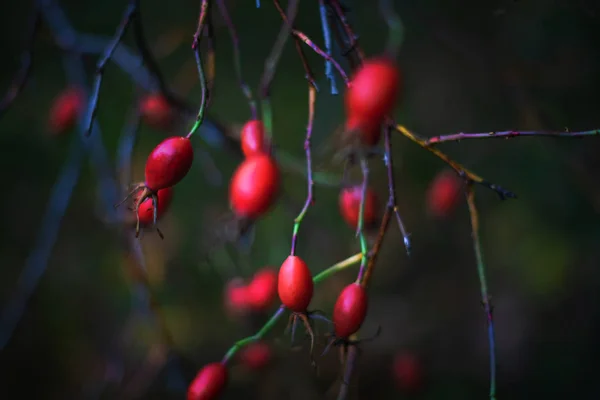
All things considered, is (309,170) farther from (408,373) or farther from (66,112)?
(408,373)

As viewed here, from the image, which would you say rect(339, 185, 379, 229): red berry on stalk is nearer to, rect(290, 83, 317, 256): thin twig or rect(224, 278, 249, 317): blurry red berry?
rect(290, 83, 317, 256): thin twig

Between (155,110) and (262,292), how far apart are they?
558 millimetres

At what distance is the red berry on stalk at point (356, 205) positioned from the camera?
34.9 inches

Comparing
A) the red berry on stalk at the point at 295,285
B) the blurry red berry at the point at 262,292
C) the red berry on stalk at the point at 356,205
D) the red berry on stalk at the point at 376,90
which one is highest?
the red berry on stalk at the point at 376,90

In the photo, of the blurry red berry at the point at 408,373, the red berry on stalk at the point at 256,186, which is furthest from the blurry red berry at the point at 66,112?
the blurry red berry at the point at 408,373

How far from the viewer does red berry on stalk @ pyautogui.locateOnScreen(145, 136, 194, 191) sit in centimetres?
63

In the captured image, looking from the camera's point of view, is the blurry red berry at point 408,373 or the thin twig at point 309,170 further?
the blurry red berry at point 408,373

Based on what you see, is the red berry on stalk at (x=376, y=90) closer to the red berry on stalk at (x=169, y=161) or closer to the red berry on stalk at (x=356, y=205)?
the red berry on stalk at (x=169, y=161)

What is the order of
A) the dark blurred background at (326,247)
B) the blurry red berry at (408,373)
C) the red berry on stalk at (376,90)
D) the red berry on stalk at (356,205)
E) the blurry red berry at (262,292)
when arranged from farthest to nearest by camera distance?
1. the dark blurred background at (326,247)
2. the blurry red berry at (408,373)
3. the blurry red berry at (262,292)
4. the red berry on stalk at (356,205)
5. the red berry on stalk at (376,90)

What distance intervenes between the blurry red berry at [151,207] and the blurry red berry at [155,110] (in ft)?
1.62

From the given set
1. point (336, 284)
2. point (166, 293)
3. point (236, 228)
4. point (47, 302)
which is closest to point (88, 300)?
point (47, 302)

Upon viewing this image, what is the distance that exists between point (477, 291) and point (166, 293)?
1731 mm

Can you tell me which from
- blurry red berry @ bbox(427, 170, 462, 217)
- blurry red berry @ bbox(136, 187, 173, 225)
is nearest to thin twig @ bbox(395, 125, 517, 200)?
blurry red berry @ bbox(136, 187, 173, 225)

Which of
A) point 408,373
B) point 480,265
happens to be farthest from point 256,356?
point 480,265
